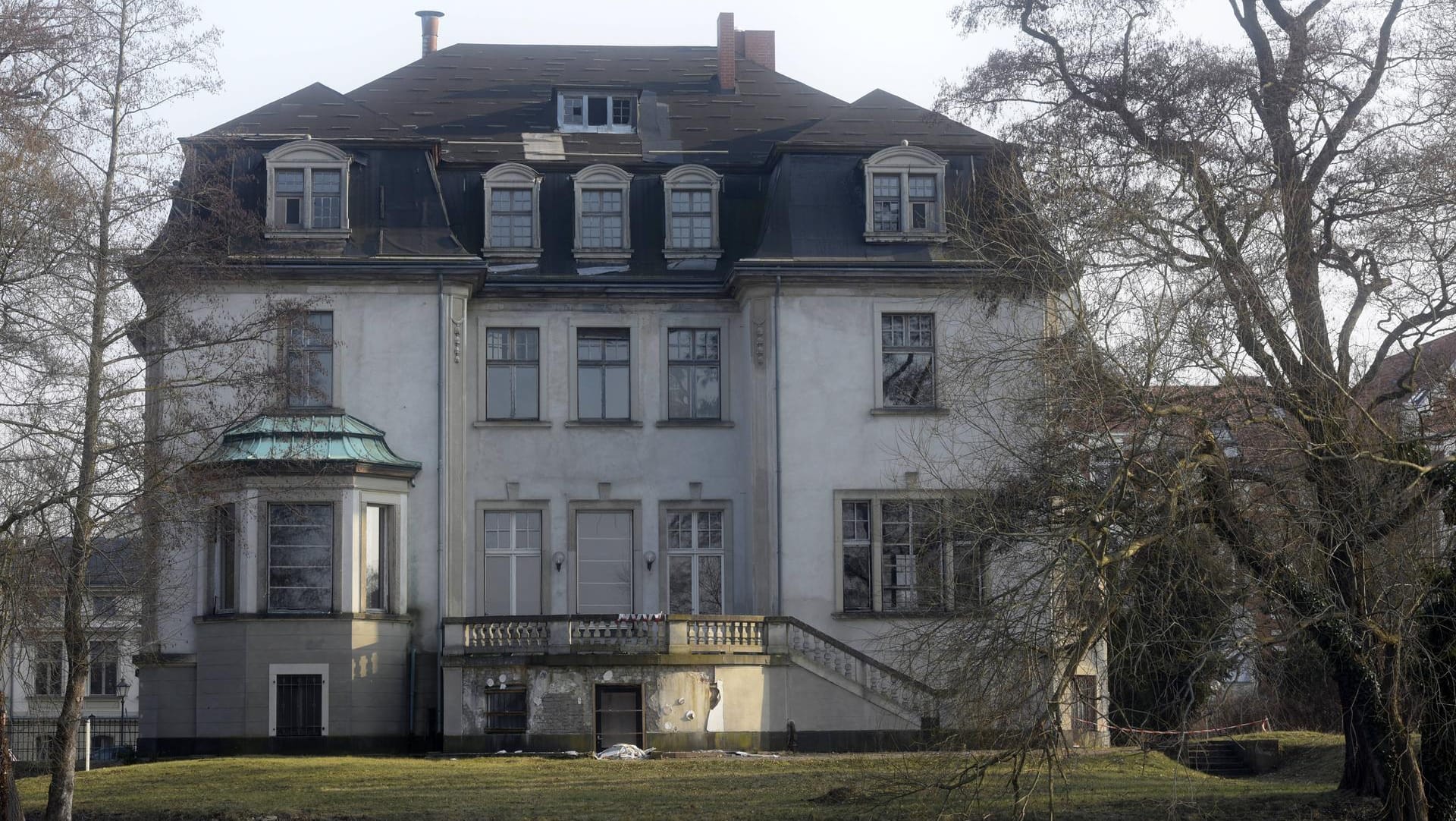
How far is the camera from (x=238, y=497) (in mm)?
27141

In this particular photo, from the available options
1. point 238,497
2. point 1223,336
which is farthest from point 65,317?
point 1223,336

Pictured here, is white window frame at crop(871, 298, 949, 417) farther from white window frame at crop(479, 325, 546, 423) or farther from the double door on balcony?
white window frame at crop(479, 325, 546, 423)

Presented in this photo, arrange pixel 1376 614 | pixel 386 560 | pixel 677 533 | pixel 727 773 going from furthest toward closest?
pixel 677 533, pixel 386 560, pixel 727 773, pixel 1376 614

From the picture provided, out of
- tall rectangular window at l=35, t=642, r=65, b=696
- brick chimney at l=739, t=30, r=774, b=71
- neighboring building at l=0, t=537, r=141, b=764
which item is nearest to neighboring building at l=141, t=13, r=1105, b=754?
neighboring building at l=0, t=537, r=141, b=764

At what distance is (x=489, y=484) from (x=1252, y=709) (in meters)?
19.3

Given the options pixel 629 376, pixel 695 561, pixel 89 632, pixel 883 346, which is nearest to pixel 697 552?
pixel 695 561

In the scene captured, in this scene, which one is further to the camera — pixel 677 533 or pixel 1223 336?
pixel 677 533

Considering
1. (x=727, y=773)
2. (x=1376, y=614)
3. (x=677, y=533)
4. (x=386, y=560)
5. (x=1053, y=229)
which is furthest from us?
(x=677, y=533)

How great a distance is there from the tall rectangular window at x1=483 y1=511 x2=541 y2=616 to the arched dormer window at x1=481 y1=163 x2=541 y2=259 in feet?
15.1

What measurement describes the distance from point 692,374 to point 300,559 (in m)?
7.46

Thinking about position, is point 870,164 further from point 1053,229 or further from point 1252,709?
→ point 1252,709

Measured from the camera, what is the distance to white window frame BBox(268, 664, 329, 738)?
26938 millimetres

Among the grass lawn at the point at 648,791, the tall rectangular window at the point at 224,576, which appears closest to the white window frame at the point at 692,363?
the tall rectangular window at the point at 224,576

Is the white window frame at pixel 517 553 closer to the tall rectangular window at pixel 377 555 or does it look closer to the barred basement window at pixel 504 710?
the tall rectangular window at pixel 377 555
